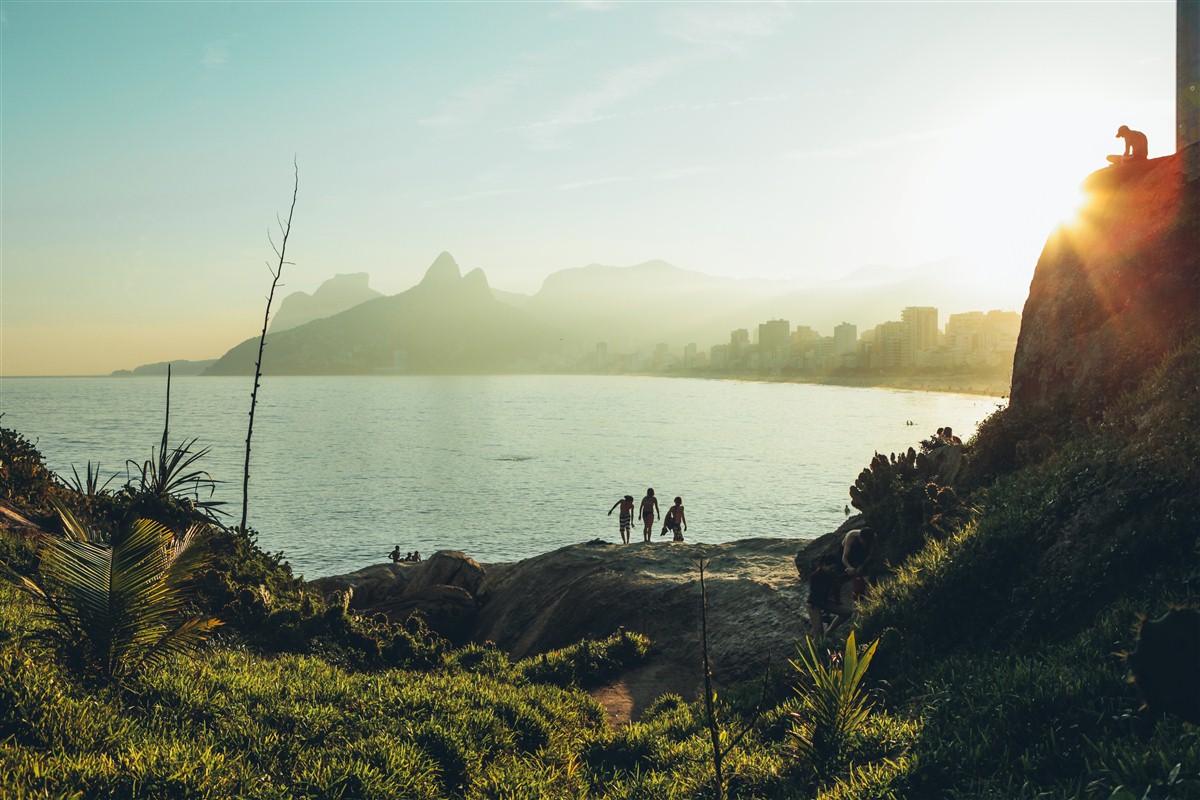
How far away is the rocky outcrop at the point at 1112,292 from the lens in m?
13.7

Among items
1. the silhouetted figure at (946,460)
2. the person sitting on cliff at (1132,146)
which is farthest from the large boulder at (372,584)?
the person sitting on cliff at (1132,146)

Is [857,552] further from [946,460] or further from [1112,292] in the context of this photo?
[1112,292]

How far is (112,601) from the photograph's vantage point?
24.5 ft

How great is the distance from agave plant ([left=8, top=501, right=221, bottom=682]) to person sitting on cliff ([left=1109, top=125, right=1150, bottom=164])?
67.6 ft

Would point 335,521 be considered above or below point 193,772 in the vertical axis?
below

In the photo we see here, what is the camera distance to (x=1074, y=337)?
51.6 feet

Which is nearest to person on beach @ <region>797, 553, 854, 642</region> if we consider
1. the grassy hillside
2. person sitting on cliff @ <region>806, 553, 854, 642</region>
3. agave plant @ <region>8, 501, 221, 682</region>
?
person sitting on cliff @ <region>806, 553, 854, 642</region>

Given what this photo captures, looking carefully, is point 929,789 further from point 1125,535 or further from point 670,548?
point 670,548

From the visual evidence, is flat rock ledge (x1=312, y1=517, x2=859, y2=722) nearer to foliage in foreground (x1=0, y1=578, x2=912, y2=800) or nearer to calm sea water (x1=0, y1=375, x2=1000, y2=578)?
foliage in foreground (x1=0, y1=578, x2=912, y2=800)

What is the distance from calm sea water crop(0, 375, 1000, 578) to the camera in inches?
1650

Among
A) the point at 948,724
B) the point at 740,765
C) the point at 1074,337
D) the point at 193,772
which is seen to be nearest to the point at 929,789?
the point at 948,724

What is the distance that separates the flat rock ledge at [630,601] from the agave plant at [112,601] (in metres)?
6.36

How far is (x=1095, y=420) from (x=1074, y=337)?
117 inches

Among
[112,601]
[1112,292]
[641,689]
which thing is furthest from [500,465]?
[112,601]
